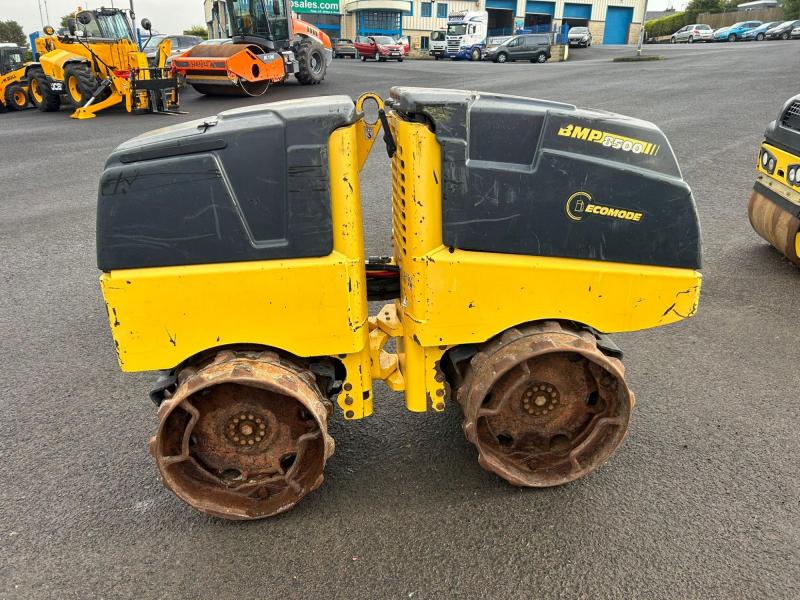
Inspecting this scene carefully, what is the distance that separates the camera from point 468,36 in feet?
123

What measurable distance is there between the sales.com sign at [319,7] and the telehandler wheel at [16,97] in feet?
137

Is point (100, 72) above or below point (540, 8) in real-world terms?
below

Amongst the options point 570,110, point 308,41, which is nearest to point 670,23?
point 308,41

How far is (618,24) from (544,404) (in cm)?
6504

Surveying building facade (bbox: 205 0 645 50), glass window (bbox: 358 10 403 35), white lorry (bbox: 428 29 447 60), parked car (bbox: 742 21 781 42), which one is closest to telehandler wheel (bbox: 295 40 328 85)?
white lorry (bbox: 428 29 447 60)

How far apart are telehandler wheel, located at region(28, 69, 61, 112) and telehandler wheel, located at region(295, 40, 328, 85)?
266 inches

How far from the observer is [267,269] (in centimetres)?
241

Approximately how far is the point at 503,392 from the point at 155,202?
1.61 m

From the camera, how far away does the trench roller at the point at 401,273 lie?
93.2 inches

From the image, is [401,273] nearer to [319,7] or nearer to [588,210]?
[588,210]

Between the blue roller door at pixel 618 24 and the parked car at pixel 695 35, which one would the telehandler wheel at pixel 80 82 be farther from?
the blue roller door at pixel 618 24

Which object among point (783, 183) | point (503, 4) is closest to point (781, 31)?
point (503, 4)

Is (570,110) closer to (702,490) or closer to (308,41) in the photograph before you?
(702,490)

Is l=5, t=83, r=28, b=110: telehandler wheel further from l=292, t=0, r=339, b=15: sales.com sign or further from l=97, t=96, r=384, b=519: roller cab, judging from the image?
l=292, t=0, r=339, b=15: sales.com sign
